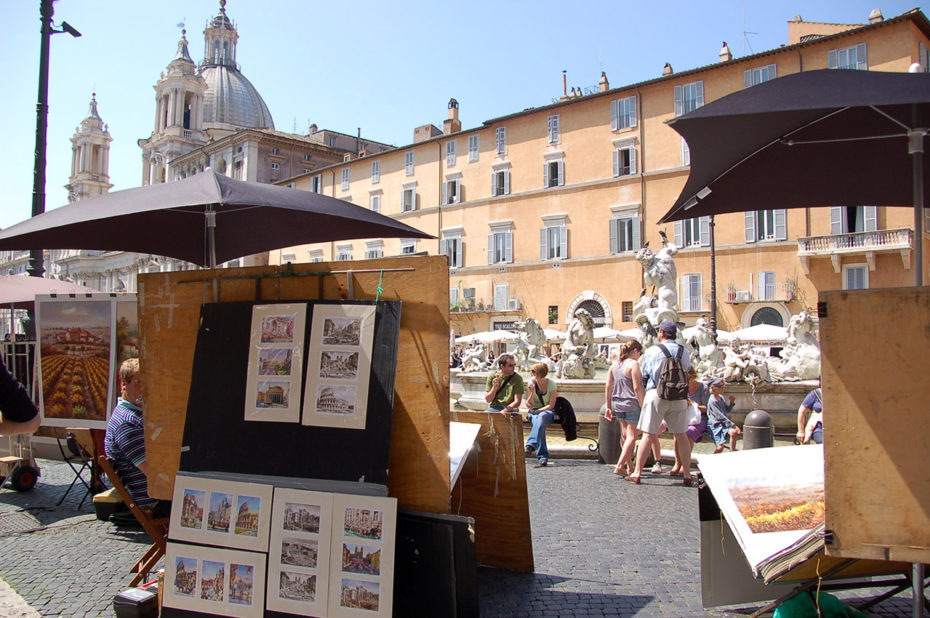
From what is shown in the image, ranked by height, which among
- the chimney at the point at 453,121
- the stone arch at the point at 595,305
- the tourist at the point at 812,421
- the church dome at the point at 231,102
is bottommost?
the tourist at the point at 812,421

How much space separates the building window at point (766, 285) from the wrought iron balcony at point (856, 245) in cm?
137

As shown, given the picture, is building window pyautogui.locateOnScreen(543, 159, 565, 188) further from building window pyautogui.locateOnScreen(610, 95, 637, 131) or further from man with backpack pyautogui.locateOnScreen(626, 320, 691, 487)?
man with backpack pyautogui.locateOnScreen(626, 320, 691, 487)

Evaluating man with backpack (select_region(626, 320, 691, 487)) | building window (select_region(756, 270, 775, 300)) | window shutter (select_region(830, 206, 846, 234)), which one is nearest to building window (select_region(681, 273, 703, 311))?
building window (select_region(756, 270, 775, 300))

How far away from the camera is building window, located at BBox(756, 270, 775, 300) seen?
29.2 m

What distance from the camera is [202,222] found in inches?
219

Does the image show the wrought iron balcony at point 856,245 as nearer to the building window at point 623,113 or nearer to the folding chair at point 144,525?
the building window at point 623,113

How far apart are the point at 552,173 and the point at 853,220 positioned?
14.4 m

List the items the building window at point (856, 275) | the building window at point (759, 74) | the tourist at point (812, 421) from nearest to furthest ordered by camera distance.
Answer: the tourist at point (812, 421) → the building window at point (856, 275) → the building window at point (759, 74)

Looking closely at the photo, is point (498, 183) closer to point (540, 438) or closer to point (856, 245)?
point (856, 245)

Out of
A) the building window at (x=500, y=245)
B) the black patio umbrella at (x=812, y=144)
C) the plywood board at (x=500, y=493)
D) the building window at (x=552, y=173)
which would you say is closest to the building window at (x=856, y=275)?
the building window at (x=552, y=173)

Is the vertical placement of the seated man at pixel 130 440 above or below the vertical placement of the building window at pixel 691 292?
below

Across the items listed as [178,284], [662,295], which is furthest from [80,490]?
[662,295]

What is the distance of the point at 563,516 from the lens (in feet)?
17.8

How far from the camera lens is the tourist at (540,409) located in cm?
768
